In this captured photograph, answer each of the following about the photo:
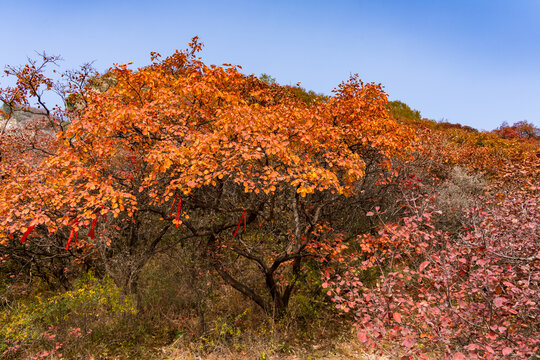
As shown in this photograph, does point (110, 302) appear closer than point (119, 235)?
Yes

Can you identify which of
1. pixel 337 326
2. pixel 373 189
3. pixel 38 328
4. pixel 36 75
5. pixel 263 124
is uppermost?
pixel 36 75

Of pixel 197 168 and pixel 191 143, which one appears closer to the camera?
pixel 197 168

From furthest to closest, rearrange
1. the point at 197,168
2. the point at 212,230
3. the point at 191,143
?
the point at 212,230, the point at 191,143, the point at 197,168

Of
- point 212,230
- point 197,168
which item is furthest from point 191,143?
point 212,230

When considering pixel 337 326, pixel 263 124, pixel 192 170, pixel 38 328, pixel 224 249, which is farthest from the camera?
pixel 224 249

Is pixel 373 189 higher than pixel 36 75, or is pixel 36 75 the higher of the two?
pixel 36 75

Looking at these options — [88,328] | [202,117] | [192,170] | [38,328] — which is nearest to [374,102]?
[202,117]

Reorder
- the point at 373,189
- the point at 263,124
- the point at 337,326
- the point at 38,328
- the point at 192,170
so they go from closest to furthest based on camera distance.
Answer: the point at 192,170, the point at 263,124, the point at 38,328, the point at 337,326, the point at 373,189

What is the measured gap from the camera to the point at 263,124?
18.5 feet

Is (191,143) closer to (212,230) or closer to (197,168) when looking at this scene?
(197,168)

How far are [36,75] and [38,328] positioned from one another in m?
7.03

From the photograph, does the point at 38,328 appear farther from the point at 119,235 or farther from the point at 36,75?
the point at 36,75

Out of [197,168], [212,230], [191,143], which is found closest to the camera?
[197,168]

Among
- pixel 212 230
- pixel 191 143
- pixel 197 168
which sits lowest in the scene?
pixel 212 230
